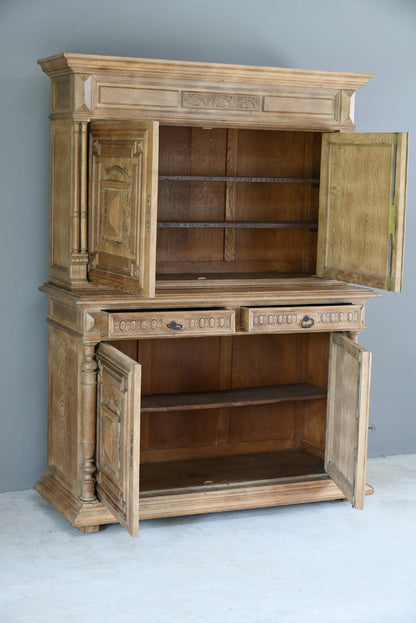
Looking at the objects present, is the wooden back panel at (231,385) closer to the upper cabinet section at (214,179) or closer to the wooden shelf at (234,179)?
the upper cabinet section at (214,179)

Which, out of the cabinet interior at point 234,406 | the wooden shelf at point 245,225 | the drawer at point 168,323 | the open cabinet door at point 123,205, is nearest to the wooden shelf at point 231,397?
the cabinet interior at point 234,406

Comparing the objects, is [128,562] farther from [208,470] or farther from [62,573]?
[208,470]

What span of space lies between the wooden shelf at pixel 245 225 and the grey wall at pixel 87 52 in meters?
0.74

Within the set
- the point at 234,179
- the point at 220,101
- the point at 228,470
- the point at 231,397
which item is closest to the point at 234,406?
the point at 231,397

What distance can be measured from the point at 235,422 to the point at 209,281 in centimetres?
107

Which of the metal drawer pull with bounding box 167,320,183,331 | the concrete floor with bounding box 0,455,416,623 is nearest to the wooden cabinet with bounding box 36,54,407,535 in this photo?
the metal drawer pull with bounding box 167,320,183,331

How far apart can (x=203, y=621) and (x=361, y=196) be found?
2229mm

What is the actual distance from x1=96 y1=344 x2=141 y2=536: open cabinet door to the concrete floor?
0.83 feet

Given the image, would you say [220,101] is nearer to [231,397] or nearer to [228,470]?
[231,397]

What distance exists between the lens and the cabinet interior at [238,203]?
492 cm

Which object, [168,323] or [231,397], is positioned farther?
[231,397]

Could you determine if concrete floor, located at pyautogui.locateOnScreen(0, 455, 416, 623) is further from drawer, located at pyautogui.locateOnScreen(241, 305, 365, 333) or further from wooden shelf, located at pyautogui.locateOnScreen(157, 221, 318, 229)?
wooden shelf, located at pyautogui.locateOnScreen(157, 221, 318, 229)

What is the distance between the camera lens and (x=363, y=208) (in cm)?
445

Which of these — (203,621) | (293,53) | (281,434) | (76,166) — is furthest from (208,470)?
(293,53)
